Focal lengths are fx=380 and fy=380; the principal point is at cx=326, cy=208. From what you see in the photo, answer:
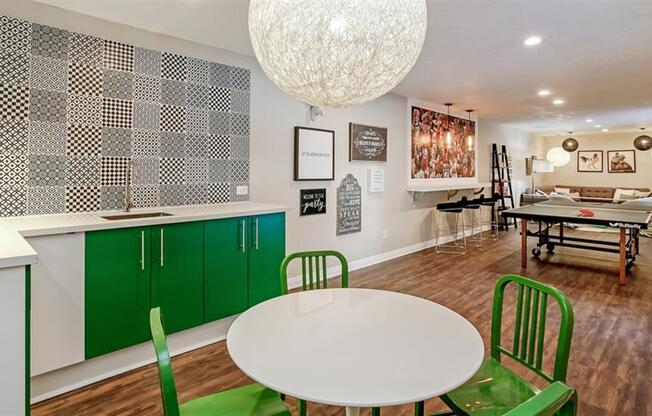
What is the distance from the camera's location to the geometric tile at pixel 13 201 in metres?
2.55

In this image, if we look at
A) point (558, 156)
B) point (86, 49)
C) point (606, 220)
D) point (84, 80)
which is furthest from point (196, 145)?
point (558, 156)

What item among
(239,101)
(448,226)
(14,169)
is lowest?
(448,226)

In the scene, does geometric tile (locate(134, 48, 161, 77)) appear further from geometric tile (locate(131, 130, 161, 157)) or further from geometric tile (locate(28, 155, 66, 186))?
geometric tile (locate(28, 155, 66, 186))

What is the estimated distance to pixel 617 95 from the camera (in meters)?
5.89

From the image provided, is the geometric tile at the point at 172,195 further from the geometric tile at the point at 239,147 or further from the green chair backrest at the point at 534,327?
the green chair backrest at the point at 534,327

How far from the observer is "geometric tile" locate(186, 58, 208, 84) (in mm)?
3453

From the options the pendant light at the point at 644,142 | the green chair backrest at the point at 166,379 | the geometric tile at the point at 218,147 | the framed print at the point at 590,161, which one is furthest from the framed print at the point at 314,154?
the framed print at the point at 590,161

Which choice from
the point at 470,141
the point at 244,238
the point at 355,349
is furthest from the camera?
the point at 470,141

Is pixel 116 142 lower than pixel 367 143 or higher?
lower

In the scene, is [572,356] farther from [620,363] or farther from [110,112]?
[110,112]

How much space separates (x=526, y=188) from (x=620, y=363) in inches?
381

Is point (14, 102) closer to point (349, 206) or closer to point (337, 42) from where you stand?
point (337, 42)

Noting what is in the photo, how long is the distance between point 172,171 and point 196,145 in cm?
34

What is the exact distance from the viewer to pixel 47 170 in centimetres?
273
